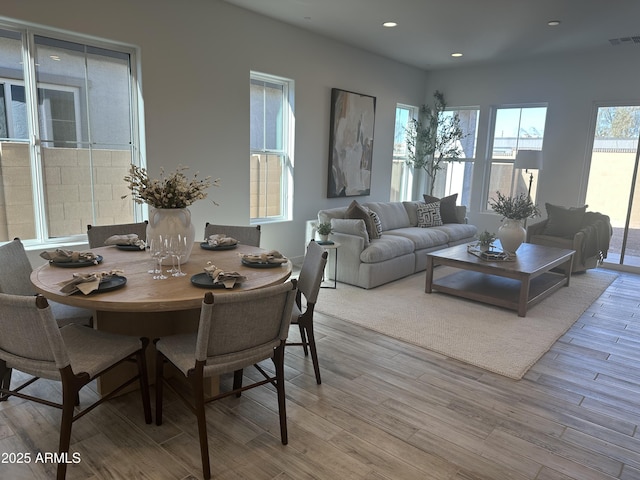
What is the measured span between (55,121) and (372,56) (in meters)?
4.52

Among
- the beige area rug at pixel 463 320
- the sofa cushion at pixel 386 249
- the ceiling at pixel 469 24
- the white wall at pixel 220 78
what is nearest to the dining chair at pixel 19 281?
the white wall at pixel 220 78

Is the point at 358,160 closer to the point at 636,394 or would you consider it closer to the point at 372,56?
the point at 372,56

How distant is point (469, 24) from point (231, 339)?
4.82 m

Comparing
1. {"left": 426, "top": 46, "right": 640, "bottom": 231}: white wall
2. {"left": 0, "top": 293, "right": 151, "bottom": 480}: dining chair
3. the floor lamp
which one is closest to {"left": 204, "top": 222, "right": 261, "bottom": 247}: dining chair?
{"left": 0, "top": 293, "right": 151, "bottom": 480}: dining chair

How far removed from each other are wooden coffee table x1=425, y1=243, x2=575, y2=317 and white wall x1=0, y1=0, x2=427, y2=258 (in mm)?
2075

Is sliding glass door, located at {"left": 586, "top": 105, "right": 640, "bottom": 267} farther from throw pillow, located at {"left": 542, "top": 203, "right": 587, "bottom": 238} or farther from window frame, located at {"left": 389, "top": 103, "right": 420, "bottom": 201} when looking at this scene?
window frame, located at {"left": 389, "top": 103, "right": 420, "bottom": 201}

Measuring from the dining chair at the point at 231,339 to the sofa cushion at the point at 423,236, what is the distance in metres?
3.59

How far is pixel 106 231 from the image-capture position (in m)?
3.27

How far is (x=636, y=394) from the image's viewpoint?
278 cm

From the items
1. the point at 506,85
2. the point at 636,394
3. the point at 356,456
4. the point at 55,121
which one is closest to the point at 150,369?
the point at 356,456

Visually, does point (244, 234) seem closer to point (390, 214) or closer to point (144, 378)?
point (144, 378)

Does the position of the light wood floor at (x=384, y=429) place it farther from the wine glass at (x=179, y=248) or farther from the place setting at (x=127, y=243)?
the place setting at (x=127, y=243)

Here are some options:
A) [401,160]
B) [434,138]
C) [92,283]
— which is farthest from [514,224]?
[92,283]

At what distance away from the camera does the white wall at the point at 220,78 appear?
3.93m
